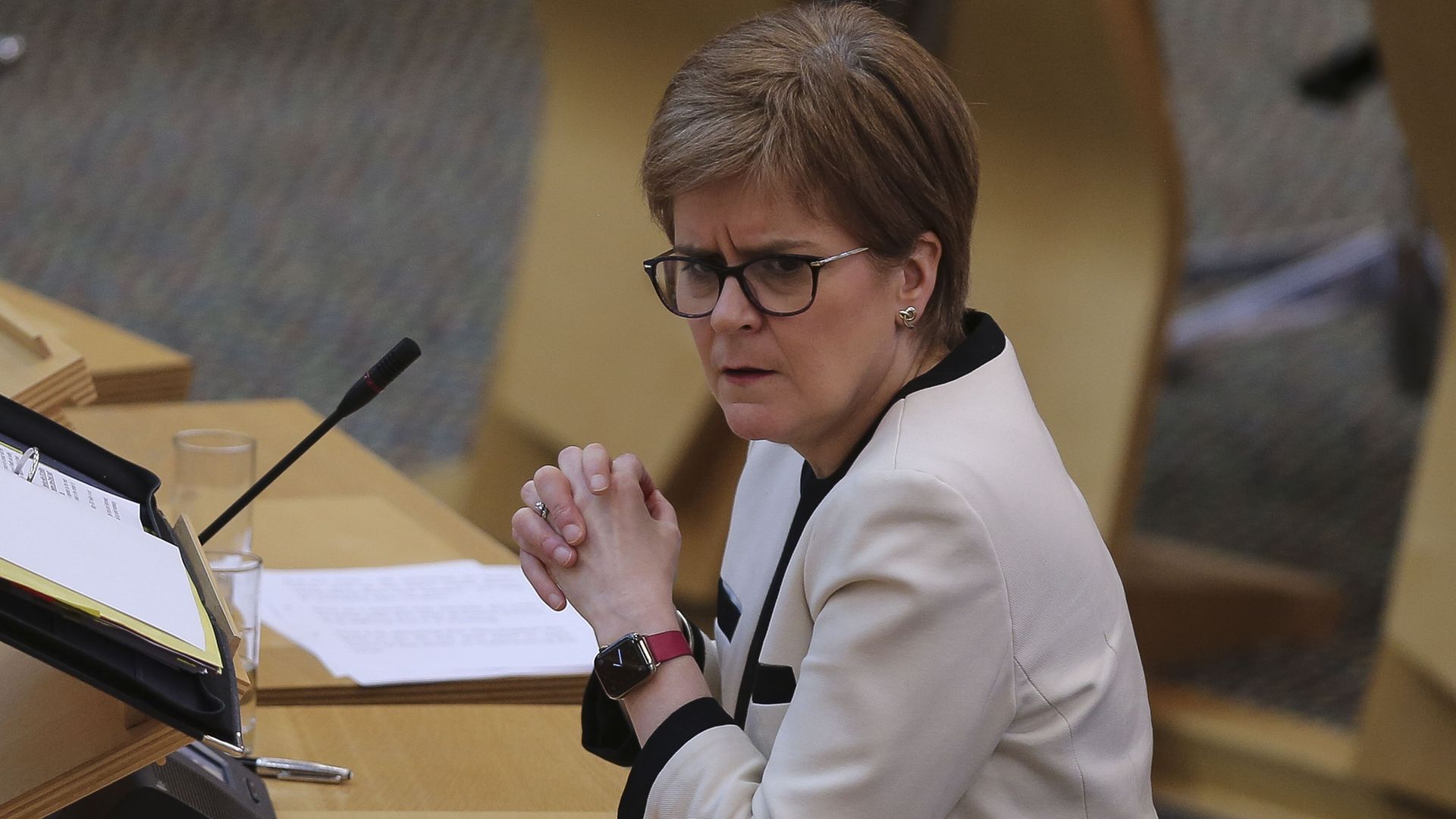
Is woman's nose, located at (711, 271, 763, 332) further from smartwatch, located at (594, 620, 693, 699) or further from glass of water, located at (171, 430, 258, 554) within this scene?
glass of water, located at (171, 430, 258, 554)

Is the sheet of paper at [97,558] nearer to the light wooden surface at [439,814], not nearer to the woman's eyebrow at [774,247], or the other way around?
the light wooden surface at [439,814]

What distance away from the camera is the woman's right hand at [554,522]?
1.34m

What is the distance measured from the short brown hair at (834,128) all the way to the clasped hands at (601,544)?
232mm

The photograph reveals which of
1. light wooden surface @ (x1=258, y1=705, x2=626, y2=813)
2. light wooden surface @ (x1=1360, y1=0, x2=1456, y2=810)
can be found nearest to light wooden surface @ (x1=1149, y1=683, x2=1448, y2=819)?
light wooden surface @ (x1=1360, y1=0, x2=1456, y2=810)

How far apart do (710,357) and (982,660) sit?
12.8 inches

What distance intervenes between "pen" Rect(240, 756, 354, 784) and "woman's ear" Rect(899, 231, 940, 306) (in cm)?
65

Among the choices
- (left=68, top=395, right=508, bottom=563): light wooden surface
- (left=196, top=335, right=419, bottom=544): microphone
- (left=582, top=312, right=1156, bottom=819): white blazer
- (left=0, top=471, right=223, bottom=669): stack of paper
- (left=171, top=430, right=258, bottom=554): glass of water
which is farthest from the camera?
(left=68, top=395, right=508, bottom=563): light wooden surface

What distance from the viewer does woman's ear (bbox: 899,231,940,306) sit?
129 centimetres

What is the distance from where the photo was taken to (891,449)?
47.7 inches

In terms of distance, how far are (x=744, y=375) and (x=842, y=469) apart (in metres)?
0.12

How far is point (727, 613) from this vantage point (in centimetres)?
149

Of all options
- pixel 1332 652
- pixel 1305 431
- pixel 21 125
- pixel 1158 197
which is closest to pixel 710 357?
pixel 1158 197

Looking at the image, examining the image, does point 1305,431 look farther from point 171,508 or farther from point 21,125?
point 21,125

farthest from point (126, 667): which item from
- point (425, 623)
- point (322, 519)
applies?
point (322, 519)
